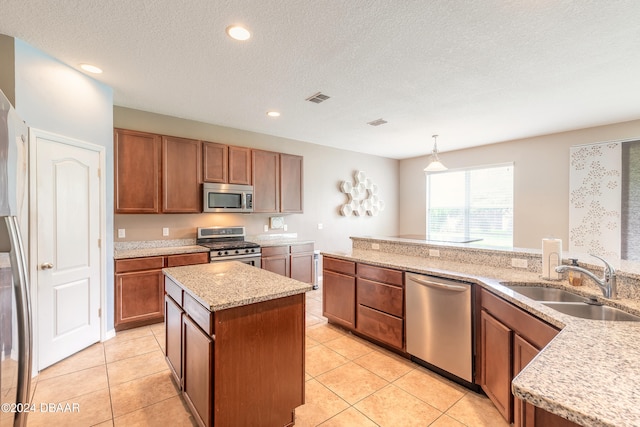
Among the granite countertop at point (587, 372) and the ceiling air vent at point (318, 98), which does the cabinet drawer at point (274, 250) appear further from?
the granite countertop at point (587, 372)

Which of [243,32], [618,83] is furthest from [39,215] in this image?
[618,83]

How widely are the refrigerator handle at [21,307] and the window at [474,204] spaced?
5.29 m

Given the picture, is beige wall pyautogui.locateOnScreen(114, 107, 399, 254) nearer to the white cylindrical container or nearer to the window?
the window

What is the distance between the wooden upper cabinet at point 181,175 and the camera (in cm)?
375

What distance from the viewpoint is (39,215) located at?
2.48 meters

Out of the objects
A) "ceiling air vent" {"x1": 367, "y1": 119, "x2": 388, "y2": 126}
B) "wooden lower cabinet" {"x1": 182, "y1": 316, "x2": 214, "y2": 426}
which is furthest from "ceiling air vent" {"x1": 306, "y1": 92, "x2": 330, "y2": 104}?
"wooden lower cabinet" {"x1": 182, "y1": 316, "x2": 214, "y2": 426}

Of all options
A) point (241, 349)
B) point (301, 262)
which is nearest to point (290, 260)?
point (301, 262)

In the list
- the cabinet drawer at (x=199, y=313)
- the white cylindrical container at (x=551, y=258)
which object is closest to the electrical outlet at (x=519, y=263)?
the white cylindrical container at (x=551, y=258)

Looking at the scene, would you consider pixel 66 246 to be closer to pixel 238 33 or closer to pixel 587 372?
pixel 238 33

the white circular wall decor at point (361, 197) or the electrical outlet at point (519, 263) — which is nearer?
the electrical outlet at point (519, 263)

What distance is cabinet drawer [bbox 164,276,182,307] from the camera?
2.08m

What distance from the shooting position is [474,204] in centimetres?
590

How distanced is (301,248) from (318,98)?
98.0 inches

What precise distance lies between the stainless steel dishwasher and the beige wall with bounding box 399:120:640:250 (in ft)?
12.1
